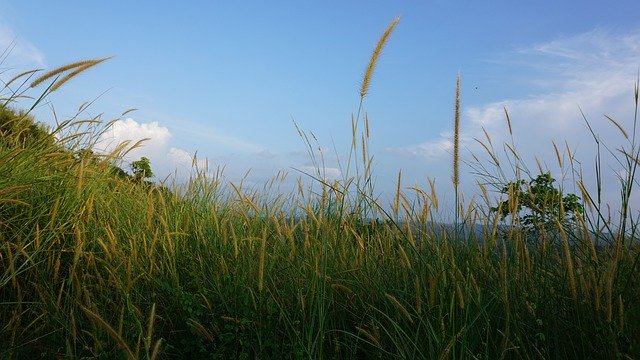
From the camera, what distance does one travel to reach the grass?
2.32m

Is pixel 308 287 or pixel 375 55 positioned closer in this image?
pixel 308 287

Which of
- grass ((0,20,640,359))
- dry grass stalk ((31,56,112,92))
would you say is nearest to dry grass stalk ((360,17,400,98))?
grass ((0,20,640,359))

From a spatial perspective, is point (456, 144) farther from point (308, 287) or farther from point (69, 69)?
point (69, 69)

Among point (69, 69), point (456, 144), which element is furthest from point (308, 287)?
point (69, 69)

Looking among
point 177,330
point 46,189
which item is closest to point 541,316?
point 177,330

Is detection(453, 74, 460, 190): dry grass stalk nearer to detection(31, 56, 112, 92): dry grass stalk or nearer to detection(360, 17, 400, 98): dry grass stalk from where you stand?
detection(360, 17, 400, 98): dry grass stalk

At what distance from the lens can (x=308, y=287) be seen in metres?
2.68

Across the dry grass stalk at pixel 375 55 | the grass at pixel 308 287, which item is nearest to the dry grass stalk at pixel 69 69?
the grass at pixel 308 287

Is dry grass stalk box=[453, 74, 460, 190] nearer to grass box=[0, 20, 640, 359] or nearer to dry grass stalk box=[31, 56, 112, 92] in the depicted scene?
grass box=[0, 20, 640, 359]

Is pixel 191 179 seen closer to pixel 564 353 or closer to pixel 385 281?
pixel 385 281

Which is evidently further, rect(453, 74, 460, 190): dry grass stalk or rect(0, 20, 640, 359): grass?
rect(453, 74, 460, 190): dry grass stalk

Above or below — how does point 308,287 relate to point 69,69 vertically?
below

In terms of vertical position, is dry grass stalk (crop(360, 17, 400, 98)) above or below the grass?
above

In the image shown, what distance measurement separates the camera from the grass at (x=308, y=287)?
7.62ft
